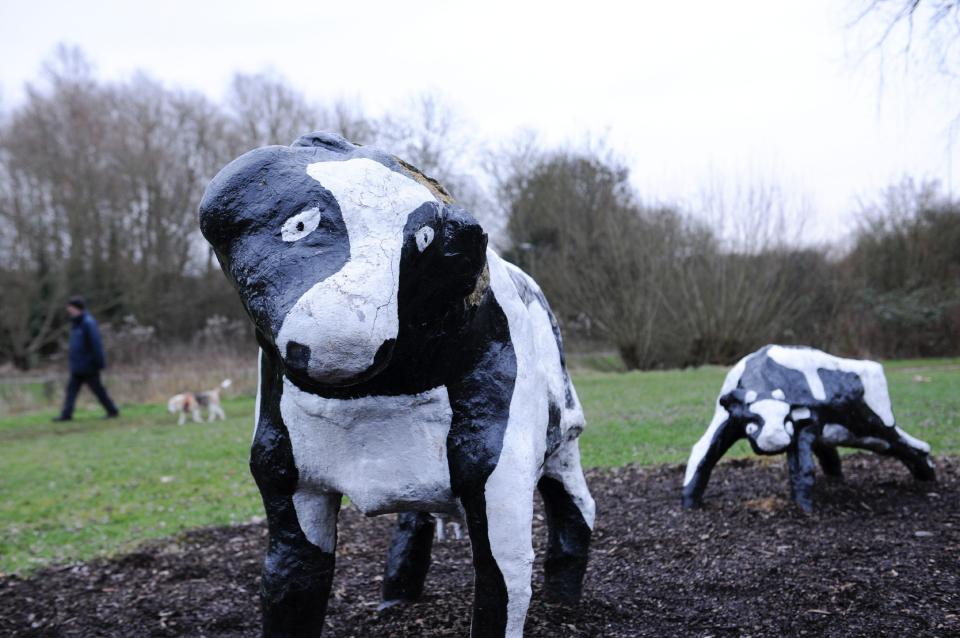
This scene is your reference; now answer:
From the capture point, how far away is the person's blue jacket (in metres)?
12.1

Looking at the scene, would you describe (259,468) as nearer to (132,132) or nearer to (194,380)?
(194,380)

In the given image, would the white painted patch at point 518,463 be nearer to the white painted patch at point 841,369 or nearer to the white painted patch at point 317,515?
the white painted patch at point 317,515

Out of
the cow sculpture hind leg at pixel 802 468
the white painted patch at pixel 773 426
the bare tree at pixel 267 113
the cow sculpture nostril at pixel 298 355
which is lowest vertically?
the cow sculpture hind leg at pixel 802 468

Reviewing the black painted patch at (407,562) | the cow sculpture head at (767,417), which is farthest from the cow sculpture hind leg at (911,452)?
the black painted patch at (407,562)

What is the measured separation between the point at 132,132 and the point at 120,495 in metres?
20.6

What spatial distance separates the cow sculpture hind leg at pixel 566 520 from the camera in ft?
10.0

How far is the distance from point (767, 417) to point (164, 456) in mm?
6784

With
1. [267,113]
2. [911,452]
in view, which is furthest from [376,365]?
[267,113]

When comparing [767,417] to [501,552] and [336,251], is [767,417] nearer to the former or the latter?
[501,552]

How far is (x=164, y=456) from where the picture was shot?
897 centimetres

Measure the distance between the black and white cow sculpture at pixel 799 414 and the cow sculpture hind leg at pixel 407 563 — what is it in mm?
2292

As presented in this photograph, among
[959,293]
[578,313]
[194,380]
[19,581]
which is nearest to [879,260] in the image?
[959,293]

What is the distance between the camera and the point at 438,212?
1.80 meters

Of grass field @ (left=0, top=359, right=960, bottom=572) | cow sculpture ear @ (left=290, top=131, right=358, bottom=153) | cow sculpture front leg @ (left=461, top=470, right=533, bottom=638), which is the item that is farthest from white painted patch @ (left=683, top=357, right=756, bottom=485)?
cow sculpture ear @ (left=290, top=131, right=358, bottom=153)
